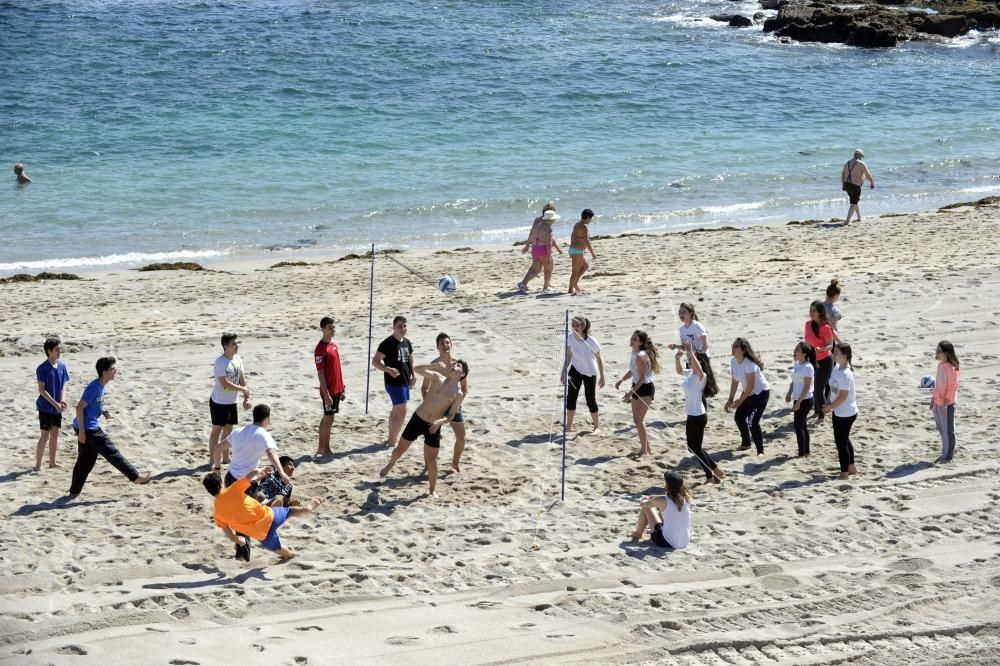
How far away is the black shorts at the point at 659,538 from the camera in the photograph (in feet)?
28.9

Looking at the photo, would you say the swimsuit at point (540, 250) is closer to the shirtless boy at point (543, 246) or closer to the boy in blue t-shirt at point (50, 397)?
the shirtless boy at point (543, 246)

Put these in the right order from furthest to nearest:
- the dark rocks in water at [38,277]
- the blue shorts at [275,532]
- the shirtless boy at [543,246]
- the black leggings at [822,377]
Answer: the dark rocks in water at [38,277], the shirtless boy at [543,246], the black leggings at [822,377], the blue shorts at [275,532]

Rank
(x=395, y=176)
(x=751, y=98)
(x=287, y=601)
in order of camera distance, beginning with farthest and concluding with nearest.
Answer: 1. (x=751, y=98)
2. (x=395, y=176)
3. (x=287, y=601)

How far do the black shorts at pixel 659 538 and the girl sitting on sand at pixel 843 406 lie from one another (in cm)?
206

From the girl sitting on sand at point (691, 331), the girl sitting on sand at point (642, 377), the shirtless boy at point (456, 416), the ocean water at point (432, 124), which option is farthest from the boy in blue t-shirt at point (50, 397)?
the ocean water at point (432, 124)

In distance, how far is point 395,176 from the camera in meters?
25.8

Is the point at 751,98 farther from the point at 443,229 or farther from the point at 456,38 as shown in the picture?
the point at 443,229

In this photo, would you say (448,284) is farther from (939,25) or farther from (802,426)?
(939,25)

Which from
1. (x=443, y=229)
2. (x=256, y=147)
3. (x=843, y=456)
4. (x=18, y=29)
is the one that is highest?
(x=18, y=29)

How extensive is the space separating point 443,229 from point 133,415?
1161 cm

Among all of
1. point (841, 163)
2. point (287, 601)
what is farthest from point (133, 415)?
point (841, 163)

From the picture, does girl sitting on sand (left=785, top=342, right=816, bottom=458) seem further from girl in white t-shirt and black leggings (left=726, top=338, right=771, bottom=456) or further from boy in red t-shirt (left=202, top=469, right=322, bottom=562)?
boy in red t-shirt (left=202, top=469, right=322, bottom=562)

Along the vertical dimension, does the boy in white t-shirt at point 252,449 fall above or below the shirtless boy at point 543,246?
below

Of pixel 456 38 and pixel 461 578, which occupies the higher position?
pixel 456 38
